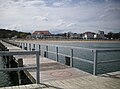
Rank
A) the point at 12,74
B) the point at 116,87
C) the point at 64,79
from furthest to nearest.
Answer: the point at 12,74
the point at 64,79
the point at 116,87

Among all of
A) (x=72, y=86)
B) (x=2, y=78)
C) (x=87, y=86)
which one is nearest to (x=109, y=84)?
(x=87, y=86)

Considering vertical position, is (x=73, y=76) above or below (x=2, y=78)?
above

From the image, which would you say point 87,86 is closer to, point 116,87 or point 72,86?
point 72,86

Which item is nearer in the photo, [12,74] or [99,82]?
[99,82]

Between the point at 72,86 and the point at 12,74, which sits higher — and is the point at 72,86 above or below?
above

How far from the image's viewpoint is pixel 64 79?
6859 mm

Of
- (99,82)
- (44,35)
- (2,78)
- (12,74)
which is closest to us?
(99,82)

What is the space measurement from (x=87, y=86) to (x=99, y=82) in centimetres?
67

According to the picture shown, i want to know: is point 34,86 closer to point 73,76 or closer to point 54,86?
point 54,86

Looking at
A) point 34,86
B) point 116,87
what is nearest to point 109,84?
point 116,87

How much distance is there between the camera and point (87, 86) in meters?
5.94

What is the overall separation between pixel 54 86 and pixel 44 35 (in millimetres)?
170307

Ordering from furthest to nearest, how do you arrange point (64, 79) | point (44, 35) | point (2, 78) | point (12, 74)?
point (44, 35) < point (12, 74) < point (2, 78) < point (64, 79)

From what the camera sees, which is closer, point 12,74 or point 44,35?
point 12,74
